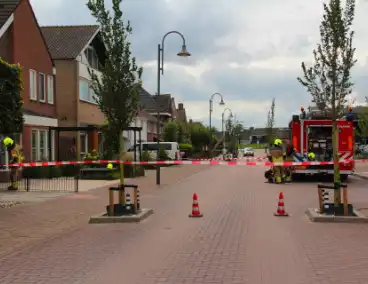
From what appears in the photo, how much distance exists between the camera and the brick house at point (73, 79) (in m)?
33.0

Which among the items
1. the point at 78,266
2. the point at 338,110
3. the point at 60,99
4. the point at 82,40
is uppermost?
the point at 82,40

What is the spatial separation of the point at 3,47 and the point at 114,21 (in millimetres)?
12207

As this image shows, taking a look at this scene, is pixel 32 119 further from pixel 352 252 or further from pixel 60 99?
pixel 352 252

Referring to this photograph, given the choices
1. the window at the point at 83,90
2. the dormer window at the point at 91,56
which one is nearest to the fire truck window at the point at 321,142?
the window at the point at 83,90

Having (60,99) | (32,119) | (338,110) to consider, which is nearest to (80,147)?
(60,99)

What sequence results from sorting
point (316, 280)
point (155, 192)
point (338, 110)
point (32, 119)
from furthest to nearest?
point (32, 119)
point (155, 192)
point (338, 110)
point (316, 280)

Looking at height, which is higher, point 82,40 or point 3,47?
point 82,40

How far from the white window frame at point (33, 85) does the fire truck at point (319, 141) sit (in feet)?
42.5

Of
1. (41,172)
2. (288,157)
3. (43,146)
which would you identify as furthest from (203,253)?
(43,146)

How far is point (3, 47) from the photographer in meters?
23.7

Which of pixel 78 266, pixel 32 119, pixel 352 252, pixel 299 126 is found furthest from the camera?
pixel 32 119

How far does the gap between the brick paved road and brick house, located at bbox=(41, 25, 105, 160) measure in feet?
72.9

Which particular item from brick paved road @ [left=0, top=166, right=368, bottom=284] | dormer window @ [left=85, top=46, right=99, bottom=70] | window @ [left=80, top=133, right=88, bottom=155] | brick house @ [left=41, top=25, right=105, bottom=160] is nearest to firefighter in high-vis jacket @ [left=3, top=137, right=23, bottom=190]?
brick paved road @ [left=0, top=166, right=368, bottom=284]

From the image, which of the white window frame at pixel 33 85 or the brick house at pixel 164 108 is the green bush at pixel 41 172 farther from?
the brick house at pixel 164 108
